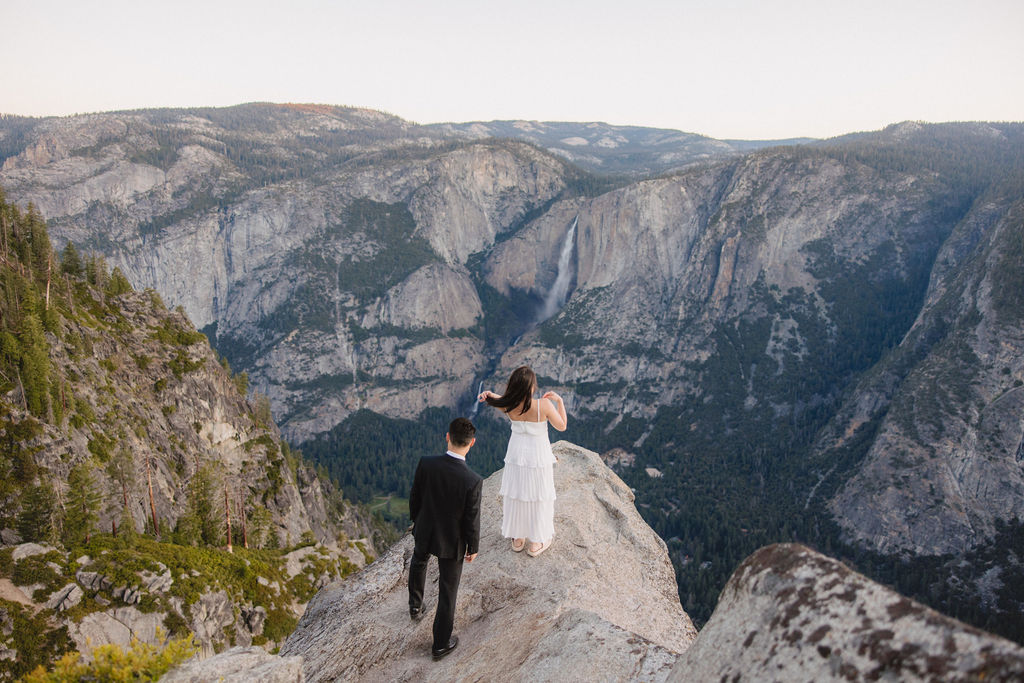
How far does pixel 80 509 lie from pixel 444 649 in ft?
140

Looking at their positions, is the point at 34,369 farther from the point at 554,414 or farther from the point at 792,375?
the point at 792,375

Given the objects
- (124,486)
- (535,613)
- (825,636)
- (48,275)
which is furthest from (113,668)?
(48,275)

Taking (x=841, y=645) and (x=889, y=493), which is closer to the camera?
(x=841, y=645)

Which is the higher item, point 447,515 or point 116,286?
point 447,515

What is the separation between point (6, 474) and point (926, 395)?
14122cm

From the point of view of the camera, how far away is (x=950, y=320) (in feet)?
415

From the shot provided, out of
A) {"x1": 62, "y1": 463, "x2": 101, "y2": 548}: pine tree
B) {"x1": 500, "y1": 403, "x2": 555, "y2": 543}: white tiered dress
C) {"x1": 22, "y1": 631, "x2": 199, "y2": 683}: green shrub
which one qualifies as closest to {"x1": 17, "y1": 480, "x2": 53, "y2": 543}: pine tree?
{"x1": 62, "y1": 463, "x2": 101, "y2": 548}: pine tree

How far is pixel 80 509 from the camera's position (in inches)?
1556

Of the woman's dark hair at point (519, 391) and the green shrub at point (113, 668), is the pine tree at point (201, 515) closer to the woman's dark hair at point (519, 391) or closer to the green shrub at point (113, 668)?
the green shrub at point (113, 668)

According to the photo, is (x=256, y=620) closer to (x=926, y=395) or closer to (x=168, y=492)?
(x=168, y=492)

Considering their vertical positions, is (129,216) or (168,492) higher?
(129,216)

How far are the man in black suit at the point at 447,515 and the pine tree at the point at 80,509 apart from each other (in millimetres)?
41583

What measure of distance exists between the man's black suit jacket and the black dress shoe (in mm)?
1664

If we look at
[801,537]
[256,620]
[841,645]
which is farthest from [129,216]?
[841,645]
